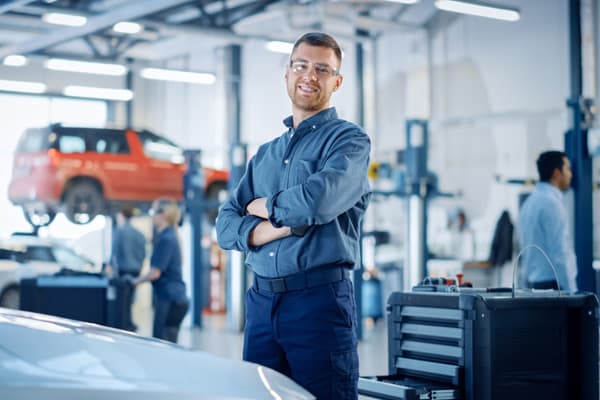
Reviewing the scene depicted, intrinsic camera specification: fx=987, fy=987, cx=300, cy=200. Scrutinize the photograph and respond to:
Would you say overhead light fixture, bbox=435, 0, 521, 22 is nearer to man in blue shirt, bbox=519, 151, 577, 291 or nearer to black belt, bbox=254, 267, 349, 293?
man in blue shirt, bbox=519, 151, 577, 291

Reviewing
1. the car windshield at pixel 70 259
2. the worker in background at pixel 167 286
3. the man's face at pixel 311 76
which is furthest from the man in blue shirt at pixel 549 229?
the car windshield at pixel 70 259

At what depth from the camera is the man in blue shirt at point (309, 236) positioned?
9.49 ft

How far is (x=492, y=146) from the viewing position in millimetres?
14758

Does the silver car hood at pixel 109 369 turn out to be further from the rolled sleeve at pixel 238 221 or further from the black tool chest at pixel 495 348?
the black tool chest at pixel 495 348

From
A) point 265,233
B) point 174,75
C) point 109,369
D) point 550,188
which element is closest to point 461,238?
point 174,75

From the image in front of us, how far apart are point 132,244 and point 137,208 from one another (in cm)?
282

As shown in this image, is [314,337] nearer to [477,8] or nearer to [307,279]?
[307,279]

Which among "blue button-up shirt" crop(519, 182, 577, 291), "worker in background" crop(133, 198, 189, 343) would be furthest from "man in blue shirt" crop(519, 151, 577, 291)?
"worker in background" crop(133, 198, 189, 343)

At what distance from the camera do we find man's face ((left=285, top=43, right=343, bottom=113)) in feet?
10.1

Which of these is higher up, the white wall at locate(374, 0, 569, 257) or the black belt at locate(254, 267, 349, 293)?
the white wall at locate(374, 0, 569, 257)

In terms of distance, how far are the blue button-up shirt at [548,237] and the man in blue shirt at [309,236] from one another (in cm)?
318

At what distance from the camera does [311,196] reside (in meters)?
2.88

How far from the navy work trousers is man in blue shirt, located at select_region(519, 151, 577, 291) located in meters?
3.29

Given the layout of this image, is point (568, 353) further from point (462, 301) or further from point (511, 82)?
point (511, 82)
